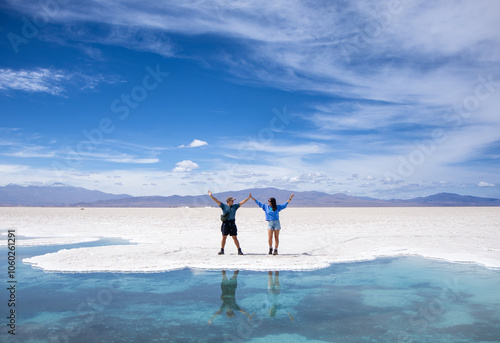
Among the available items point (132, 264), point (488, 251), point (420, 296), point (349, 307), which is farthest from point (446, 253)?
point (132, 264)

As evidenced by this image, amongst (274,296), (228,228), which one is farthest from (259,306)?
(228,228)

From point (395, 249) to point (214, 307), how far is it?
874 cm

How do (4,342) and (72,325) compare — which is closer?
(4,342)

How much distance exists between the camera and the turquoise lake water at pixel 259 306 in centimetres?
531

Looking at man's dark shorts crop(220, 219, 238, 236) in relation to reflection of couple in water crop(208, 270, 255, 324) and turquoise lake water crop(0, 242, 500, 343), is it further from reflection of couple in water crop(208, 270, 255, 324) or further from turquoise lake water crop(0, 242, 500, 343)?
reflection of couple in water crop(208, 270, 255, 324)

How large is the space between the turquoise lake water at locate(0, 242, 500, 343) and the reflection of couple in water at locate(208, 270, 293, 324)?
2 cm

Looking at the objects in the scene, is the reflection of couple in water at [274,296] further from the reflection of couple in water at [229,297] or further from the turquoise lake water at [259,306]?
the reflection of couple in water at [229,297]

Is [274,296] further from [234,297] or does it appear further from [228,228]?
[228,228]

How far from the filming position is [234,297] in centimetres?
714

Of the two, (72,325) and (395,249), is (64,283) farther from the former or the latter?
(395,249)

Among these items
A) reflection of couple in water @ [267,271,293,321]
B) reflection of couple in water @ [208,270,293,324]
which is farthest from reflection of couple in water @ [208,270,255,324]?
reflection of couple in water @ [267,271,293,321]

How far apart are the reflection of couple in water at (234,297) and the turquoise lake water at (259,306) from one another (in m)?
0.02

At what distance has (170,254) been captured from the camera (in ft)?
38.7

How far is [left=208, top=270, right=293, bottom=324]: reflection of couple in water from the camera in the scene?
20.5 ft
